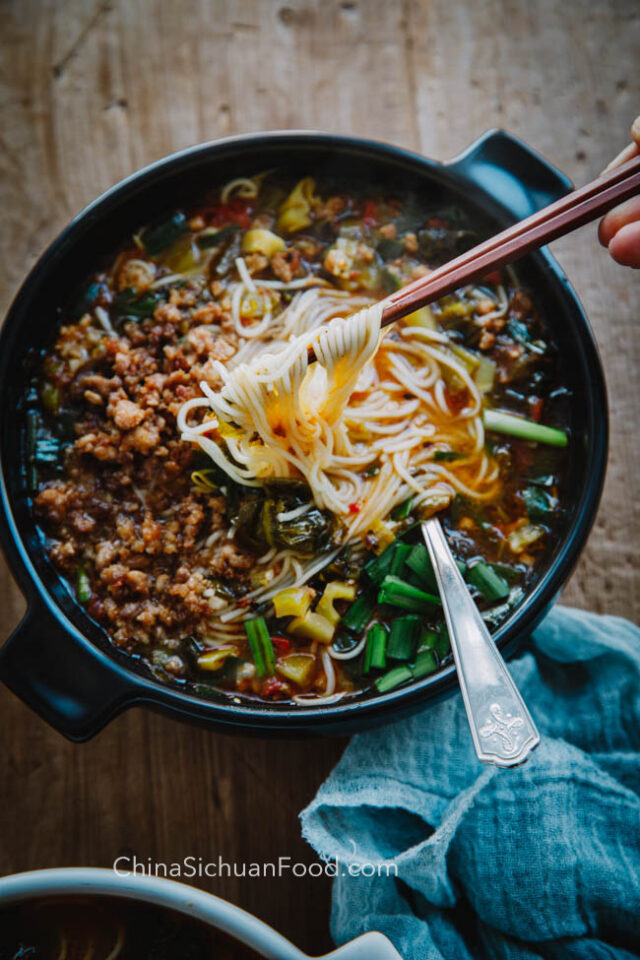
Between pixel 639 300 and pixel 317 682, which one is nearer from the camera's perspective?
pixel 317 682

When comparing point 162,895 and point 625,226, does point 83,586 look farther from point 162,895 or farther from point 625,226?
point 625,226

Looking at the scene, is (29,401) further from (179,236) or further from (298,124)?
(298,124)

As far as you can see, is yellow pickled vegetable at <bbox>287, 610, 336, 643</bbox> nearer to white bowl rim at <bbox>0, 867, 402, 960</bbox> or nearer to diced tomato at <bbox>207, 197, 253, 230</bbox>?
white bowl rim at <bbox>0, 867, 402, 960</bbox>

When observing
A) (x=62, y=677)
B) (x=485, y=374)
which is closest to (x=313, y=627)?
(x=62, y=677)

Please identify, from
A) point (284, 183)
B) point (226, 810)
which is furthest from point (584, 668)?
point (284, 183)

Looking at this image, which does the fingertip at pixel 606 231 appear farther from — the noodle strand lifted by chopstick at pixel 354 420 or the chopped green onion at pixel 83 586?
the chopped green onion at pixel 83 586

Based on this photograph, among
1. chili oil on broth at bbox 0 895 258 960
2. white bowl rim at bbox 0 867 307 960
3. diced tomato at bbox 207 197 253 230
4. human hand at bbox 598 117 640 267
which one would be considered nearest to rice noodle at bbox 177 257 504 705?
diced tomato at bbox 207 197 253 230
